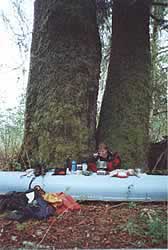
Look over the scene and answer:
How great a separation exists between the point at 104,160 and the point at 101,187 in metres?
0.81

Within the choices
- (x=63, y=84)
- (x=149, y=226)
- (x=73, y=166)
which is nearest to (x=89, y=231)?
(x=149, y=226)

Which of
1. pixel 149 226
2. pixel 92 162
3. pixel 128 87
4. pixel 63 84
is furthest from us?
pixel 128 87

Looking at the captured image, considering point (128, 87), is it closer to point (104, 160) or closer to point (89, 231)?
point (104, 160)

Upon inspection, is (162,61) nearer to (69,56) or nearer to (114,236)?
(69,56)

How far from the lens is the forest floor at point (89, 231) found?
112 inches

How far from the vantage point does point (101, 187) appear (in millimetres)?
4055

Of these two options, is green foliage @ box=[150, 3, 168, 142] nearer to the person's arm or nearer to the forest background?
the forest background

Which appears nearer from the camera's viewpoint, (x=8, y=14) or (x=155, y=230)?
(x=155, y=230)

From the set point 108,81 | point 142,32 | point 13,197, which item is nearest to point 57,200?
point 13,197

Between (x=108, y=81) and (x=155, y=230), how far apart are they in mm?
3191

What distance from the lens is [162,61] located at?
6.85 metres

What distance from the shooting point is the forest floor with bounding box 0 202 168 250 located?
285 cm

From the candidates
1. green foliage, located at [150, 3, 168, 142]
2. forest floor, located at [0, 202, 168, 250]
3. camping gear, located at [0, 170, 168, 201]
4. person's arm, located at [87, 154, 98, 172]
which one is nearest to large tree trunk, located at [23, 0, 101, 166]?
person's arm, located at [87, 154, 98, 172]

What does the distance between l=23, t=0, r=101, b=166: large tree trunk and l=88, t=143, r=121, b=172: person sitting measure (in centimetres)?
22
